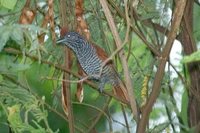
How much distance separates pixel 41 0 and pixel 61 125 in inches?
Answer: 16.7

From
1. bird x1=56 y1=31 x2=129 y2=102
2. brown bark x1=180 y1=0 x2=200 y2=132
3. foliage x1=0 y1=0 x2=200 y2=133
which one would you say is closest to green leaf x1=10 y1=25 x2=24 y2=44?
foliage x1=0 y1=0 x2=200 y2=133

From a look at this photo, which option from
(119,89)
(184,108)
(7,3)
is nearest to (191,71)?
(184,108)

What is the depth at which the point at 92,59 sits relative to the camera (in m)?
1.08

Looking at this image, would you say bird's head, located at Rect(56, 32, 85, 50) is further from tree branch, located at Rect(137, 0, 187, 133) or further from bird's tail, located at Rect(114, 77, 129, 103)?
tree branch, located at Rect(137, 0, 187, 133)

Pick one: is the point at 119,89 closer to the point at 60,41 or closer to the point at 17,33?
the point at 60,41

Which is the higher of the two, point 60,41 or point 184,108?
point 60,41

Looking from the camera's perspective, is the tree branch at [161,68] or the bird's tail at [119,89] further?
the bird's tail at [119,89]

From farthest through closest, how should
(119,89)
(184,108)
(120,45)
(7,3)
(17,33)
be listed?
(184,108)
(119,89)
(7,3)
(120,45)
(17,33)

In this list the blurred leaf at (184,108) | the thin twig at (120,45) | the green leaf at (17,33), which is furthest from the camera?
the blurred leaf at (184,108)

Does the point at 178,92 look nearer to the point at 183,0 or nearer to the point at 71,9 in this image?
the point at 71,9

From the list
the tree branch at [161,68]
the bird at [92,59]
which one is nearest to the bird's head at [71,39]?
the bird at [92,59]

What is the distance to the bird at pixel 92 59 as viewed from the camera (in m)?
1.01

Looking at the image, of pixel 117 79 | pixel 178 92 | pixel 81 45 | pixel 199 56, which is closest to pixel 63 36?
pixel 81 45

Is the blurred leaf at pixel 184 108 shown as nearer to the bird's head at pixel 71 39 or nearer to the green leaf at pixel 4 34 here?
the bird's head at pixel 71 39
